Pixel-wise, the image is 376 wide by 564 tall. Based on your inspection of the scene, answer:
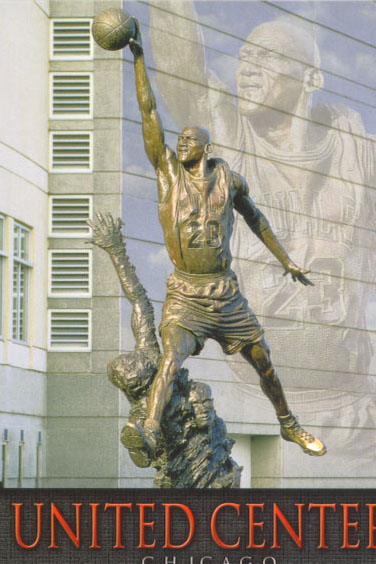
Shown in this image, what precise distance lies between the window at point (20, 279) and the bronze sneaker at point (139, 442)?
1376 centimetres

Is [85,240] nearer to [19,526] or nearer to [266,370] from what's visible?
[266,370]

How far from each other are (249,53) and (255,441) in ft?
24.5

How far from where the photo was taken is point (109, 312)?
2389 centimetres

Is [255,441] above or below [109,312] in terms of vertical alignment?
below

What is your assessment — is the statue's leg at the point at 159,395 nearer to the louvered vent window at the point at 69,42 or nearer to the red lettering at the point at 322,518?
the red lettering at the point at 322,518

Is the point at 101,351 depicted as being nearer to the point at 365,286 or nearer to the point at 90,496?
the point at 365,286

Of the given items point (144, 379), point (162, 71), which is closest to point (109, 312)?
point (162, 71)

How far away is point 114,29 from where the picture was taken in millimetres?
9898

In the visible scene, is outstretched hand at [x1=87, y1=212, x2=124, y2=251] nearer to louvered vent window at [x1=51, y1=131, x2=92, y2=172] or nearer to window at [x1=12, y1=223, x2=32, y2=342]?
window at [x1=12, y1=223, x2=32, y2=342]

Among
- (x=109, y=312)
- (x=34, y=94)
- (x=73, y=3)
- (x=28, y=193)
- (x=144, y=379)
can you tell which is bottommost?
(x=144, y=379)

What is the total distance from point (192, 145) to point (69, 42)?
583 inches

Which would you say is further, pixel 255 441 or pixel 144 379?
pixel 255 441

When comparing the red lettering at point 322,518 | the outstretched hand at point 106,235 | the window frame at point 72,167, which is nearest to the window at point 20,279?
the window frame at point 72,167

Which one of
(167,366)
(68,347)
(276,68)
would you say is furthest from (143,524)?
(276,68)
